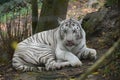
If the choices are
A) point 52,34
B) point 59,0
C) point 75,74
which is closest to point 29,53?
point 52,34

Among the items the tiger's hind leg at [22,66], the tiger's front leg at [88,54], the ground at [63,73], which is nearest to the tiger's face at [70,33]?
the tiger's front leg at [88,54]

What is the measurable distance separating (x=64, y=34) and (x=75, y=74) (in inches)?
35.7

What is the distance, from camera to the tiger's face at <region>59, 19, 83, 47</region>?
5996 millimetres

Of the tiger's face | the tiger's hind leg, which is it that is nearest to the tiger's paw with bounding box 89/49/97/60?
the tiger's face

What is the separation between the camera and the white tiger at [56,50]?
19.8 ft

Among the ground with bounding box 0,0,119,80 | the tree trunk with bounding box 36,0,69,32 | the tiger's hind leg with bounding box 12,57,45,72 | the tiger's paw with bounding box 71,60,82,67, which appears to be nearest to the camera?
the ground with bounding box 0,0,119,80

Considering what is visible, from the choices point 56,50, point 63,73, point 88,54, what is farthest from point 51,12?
point 63,73

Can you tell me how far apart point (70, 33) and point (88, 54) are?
63cm

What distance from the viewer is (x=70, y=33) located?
5.99 m

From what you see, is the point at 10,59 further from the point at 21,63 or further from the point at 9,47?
the point at 21,63

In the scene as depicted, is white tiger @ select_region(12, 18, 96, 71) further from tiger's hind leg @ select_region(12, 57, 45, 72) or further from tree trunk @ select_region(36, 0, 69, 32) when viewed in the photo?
tree trunk @ select_region(36, 0, 69, 32)

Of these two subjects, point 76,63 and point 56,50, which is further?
point 56,50

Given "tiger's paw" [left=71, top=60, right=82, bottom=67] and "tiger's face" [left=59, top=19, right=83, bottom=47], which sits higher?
"tiger's face" [left=59, top=19, right=83, bottom=47]

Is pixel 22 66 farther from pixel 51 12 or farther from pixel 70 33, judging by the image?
pixel 51 12
